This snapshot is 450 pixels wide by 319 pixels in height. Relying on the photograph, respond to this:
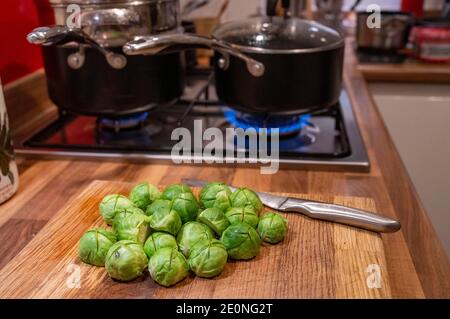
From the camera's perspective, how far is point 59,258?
2.19 feet

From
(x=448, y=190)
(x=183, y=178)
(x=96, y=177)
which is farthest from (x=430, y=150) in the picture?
(x=96, y=177)

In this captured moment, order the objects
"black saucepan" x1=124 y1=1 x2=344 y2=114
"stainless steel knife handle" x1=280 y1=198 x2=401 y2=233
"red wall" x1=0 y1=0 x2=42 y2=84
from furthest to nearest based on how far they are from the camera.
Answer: "red wall" x1=0 y1=0 x2=42 y2=84
"black saucepan" x1=124 y1=1 x2=344 y2=114
"stainless steel knife handle" x1=280 y1=198 x2=401 y2=233

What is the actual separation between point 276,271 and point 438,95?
3.74 ft

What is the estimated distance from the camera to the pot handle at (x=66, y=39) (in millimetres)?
787

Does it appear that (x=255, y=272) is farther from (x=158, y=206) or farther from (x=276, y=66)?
(x=276, y=66)

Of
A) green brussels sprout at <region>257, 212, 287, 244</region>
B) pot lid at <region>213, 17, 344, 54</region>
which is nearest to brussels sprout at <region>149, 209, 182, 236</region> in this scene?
green brussels sprout at <region>257, 212, 287, 244</region>

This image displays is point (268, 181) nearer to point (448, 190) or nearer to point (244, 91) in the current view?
point (244, 91)

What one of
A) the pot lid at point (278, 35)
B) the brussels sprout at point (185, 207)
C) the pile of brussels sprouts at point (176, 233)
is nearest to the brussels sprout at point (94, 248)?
the pile of brussels sprouts at point (176, 233)

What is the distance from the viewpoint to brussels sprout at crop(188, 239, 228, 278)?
2.02 feet

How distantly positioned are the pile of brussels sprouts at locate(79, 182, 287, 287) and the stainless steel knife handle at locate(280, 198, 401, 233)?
53mm

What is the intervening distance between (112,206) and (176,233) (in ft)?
0.35

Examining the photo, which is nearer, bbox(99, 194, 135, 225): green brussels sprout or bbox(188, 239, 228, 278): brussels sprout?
bbox(188, 239, 228, 278): brussels sprout

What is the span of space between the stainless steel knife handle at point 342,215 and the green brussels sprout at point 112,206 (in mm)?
229

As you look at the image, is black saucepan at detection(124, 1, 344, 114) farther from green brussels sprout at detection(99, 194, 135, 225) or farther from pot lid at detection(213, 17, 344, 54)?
green brussels sprout at detection(99, 194, 135, 225)
